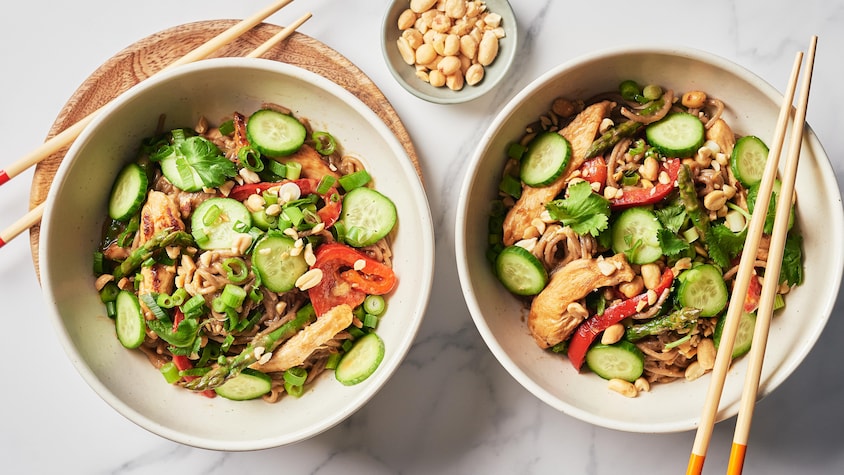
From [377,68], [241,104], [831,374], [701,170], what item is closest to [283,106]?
[241,104]

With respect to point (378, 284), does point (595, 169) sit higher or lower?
higher

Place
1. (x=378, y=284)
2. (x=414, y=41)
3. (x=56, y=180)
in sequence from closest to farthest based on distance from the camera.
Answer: (x=56, y=180) < (x=378, y=284) < (x=414, y=41)

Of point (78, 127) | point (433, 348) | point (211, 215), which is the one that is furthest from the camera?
point (433, 348)

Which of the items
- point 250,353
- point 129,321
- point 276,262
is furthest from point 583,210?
point 129,321

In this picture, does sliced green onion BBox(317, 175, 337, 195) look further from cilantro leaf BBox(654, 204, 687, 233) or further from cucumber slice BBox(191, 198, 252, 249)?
cilantro leaf BBox(654, 204, 687, 233)

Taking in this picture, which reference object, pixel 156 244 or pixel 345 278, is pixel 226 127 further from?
pixel 345 278

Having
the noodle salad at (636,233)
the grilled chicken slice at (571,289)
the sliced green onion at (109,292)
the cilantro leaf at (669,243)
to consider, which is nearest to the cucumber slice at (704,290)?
the noodle salad at (636,233)

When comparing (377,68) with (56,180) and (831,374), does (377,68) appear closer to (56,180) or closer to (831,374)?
(56,180)

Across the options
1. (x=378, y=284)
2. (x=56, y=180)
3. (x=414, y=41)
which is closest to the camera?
(x=56, y=180)

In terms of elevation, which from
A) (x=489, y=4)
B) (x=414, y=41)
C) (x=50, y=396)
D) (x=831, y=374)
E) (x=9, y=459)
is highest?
(x=489, y=4)
